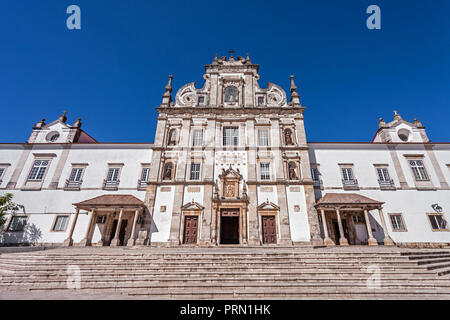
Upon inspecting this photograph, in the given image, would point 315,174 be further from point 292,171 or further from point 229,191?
point 229,191

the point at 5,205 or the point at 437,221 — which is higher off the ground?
the point at 5,205

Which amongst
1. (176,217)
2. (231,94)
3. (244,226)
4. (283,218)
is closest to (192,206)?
(176,217)

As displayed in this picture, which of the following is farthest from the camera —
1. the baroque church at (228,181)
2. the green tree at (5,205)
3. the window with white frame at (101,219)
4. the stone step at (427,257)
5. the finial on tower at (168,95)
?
the finial on tower at (168,95)

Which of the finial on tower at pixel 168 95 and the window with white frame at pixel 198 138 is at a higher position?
the finial on tower at pixel 168 95

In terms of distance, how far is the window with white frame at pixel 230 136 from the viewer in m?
20.5

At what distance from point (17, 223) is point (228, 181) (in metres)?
19.1

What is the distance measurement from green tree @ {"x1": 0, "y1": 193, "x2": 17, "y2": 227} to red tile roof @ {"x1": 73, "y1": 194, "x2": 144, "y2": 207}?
20.9ft

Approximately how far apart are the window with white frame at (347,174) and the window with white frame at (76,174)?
2588cm

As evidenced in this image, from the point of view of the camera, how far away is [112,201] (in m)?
17.5

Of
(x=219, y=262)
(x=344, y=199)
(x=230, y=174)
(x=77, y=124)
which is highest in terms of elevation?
(x=77, y=124)

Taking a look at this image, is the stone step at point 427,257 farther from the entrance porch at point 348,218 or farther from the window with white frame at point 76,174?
the window with white frame at point 76,174

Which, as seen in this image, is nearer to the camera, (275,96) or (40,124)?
(40,124)

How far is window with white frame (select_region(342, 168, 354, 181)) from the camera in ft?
65.7

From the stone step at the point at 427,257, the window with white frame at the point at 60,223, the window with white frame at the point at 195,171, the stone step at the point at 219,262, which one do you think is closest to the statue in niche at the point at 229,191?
the window with white frame at the point at 195,171
